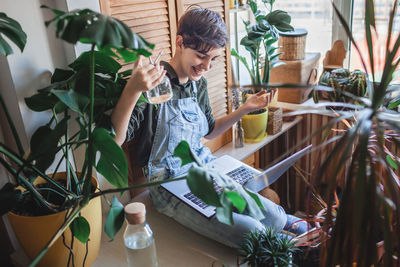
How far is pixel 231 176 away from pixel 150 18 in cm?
70

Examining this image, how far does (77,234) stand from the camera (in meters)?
1.00

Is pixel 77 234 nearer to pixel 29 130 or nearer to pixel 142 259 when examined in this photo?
pixel 142 259

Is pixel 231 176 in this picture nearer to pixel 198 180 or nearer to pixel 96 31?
pixel 198 180

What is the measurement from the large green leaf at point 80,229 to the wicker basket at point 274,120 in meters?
1.26

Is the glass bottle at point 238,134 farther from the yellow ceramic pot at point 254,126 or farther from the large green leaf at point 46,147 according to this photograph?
the large green leaf at point 46,147

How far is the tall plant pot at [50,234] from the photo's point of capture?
3.26ft

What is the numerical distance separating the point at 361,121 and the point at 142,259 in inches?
29.2

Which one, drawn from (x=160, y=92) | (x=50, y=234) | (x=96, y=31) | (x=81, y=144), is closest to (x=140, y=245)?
(x=50, y=234)

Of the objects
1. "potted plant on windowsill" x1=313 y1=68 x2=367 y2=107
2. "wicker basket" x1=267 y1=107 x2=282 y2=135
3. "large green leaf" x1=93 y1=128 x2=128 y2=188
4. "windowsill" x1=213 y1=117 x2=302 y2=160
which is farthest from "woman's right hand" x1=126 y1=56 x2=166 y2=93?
"wicker basket" x1=267 y1=107 x2=282 y2=135

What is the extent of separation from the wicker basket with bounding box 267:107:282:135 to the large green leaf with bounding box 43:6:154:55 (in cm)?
139

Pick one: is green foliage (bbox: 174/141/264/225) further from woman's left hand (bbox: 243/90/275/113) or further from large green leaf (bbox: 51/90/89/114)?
woman's left hand (bbox: 243/90/275/113)

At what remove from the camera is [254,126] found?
1.94 metres

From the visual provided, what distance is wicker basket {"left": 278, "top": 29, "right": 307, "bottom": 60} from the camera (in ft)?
7.07

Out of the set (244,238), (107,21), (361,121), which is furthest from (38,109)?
(361,121)
